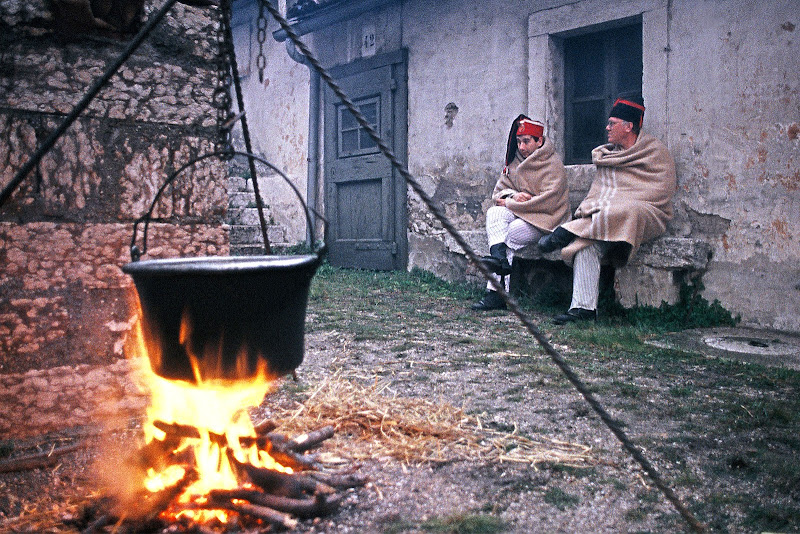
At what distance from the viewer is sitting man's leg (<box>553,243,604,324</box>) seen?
5.49 meters

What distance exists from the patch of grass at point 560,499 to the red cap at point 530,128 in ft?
15.1

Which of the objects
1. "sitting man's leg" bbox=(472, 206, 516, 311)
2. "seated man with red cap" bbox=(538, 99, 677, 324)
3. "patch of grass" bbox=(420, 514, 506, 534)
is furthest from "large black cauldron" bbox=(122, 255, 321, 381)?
"sitting man's leg" bbox=(472, 206, 516, 311)

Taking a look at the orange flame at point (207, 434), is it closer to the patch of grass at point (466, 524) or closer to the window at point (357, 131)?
the patch of grass at point (466, 524)

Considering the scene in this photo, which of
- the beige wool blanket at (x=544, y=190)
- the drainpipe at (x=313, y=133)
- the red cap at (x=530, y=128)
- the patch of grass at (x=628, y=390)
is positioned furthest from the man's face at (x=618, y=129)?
the drainpipe at (x=313, y=133)

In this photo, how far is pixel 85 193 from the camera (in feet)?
9.54

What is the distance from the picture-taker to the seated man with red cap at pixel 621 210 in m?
5.34

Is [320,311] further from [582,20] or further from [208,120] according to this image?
[582,20]

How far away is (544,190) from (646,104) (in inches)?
47.1

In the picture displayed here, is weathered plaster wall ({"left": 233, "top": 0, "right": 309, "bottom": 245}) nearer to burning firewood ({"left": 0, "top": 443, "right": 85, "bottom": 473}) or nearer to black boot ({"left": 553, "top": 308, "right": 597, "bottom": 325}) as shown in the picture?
black boot ({"left": 553, "top": 308, "right": 597, "bottom": 325})

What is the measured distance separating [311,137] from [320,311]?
4342mm

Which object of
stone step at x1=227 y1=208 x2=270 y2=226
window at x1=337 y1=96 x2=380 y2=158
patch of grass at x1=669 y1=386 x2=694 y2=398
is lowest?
patch of grass at x1=669 y1=386 x2=694 y2=398

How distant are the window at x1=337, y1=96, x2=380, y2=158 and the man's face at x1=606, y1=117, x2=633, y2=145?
382 centimetres

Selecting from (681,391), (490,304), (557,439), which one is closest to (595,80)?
(490,304)

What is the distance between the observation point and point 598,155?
229 inches
